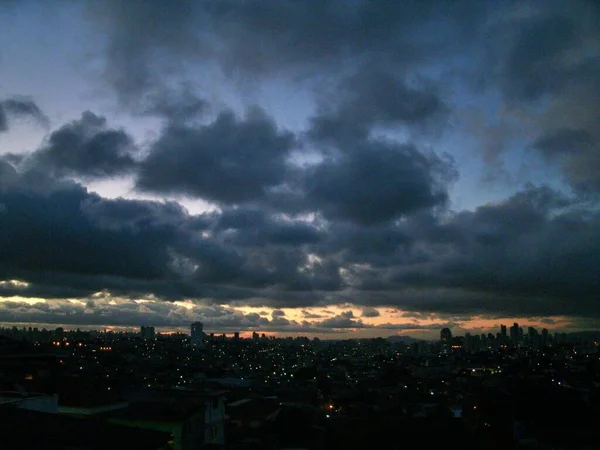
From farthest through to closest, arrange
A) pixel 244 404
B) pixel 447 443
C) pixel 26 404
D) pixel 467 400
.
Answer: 1. pixel 467 400
2. pixel 244 404
3. pixel 447 443
4. pixel 26 404

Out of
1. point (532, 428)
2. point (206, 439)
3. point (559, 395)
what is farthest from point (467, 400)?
point (206, 439)

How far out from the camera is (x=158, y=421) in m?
23.5

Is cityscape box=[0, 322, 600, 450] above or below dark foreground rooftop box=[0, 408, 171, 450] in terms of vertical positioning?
below

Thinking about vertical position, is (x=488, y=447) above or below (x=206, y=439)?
below

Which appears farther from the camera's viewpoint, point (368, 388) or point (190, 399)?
point (368, 388)

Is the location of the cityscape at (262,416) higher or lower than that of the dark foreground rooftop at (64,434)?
lower

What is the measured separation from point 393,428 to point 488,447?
20.6ft

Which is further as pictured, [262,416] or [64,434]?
[262,416]

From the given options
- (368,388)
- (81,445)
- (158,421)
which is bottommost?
(368,388)

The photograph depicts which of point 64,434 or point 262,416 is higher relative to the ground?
point 64,434

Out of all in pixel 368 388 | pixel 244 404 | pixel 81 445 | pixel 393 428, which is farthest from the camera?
pixel 368 388

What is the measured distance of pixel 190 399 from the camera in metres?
28.3

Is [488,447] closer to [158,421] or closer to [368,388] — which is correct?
[158,421]

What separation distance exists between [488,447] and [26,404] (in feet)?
92.3
